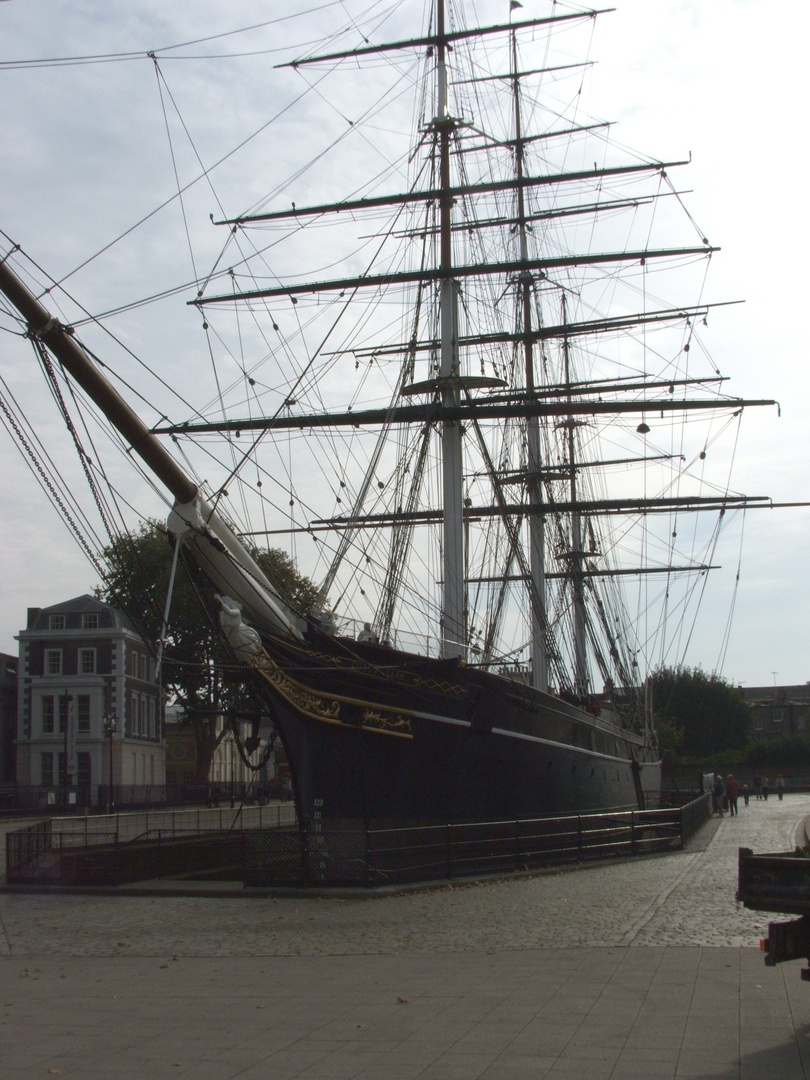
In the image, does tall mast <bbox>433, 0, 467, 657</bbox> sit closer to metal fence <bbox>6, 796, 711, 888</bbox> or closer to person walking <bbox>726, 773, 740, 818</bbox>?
metal fence <bbox>6, 796, 711, 888</bbox>

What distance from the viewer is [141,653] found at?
191 ft

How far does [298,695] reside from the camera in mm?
18094

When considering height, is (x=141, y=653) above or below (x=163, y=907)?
above

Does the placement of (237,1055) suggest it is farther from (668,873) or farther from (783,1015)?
(668,873)

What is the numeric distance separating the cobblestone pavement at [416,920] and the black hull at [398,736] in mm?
3136

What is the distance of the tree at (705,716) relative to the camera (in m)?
81.9

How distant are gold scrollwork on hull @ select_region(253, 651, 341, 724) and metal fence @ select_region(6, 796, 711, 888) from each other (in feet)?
6.04

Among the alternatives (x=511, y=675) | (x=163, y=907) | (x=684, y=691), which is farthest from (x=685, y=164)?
(x=684, y=691)

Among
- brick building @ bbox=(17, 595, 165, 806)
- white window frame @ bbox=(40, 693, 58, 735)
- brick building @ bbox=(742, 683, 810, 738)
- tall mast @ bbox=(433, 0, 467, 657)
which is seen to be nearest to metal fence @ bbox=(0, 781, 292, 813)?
brick building @ bbox=(17, 595, 165, 806)

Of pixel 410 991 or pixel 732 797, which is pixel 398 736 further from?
pixel 732 797

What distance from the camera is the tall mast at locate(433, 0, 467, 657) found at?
27000mm

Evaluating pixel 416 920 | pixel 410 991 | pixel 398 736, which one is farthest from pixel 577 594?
pixel 410 991

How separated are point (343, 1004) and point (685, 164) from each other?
28.2m

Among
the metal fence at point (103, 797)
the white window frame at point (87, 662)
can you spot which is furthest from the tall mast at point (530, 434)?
the white window frame at point (87, 662)
